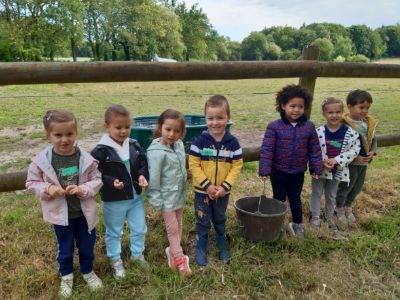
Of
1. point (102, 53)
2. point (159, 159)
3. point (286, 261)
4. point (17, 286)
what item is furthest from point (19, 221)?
point (102, 53)

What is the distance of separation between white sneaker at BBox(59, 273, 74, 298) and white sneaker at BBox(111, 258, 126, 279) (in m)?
0.29

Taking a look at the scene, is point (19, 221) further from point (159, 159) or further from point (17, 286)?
point (159, 159)

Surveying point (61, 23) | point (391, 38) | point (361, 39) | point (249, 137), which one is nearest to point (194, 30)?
point (61, 23)

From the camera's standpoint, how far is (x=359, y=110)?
332 centimetres

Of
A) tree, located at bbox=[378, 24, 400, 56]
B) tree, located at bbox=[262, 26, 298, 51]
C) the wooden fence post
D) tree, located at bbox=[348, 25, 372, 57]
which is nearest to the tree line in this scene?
tree, located at bbox=[348, 25, 372, 57]

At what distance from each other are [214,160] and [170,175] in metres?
0.34

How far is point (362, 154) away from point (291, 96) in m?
0.98

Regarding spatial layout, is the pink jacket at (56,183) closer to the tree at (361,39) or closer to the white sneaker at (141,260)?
the white sneaker at (141,260)

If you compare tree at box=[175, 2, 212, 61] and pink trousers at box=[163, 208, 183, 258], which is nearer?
pink trousers at box=[163, 208, 183, 258]

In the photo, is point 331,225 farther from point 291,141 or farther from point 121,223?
point 121,223

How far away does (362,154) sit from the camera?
3426mm

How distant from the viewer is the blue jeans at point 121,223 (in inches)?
104

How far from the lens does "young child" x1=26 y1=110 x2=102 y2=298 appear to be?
2270 mm

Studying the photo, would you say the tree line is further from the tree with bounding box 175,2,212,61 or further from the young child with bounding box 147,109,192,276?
the young child with bounding box 147,109,192,276
